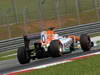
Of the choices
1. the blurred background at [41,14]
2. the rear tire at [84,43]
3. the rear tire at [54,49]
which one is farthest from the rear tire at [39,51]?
the blurred background at [41,14]

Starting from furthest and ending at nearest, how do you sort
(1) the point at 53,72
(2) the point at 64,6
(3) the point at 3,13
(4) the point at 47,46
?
(2) the point at 64,6 < (3) the point at 3,13 < (4) the point at 47,46 < (1) the point at 53,72

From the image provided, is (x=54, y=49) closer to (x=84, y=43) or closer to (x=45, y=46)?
(x=45, y=46)

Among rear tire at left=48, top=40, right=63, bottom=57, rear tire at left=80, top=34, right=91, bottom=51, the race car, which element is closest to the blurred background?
the race car

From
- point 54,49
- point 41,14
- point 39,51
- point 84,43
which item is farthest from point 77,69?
point 41,14

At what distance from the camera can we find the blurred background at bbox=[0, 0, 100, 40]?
891 inches

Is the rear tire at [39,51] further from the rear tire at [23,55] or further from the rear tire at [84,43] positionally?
the rear tire at [84,43]

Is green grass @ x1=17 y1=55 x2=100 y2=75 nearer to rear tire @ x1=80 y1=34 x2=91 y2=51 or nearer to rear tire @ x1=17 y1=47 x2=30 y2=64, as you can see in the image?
rear tire @ x1=17 y1=47 x2=30 y2=64

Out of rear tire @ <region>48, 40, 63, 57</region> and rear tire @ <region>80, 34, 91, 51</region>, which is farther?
rear tire @ <region>80, 34, 91, 51</region>

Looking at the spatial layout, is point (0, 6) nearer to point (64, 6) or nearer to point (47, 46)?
point (64, 6)

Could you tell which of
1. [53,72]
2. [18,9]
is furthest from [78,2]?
[53,72]

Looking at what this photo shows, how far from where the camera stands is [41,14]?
23047 millimetres

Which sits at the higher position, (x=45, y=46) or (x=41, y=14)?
(x=41, y=14)

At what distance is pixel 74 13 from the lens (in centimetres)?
Result: 2392

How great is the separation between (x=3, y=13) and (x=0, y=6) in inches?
36.7
